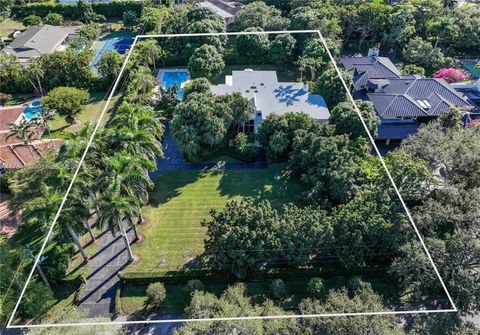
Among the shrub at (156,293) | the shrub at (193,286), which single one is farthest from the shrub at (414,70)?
the shrub at (156,293)

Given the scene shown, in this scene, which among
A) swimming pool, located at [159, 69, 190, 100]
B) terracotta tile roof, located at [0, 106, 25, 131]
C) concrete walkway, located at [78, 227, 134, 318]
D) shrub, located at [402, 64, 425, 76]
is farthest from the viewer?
swimming pool, located at [159, 69, 190, 100]

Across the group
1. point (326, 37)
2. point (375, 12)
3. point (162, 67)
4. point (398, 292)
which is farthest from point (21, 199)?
point (375, 12)

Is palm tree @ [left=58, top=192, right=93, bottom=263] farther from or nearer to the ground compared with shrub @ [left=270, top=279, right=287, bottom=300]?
farther from the ground

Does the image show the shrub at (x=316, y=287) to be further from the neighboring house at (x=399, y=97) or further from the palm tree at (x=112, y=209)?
the neighboring house at (x=399, y=97)

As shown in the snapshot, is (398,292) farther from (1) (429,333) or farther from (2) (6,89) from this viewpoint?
(2) (6,89)

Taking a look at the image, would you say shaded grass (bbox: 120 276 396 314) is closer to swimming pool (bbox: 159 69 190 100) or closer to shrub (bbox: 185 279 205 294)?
shrub (bbox: 185 279 205 294)

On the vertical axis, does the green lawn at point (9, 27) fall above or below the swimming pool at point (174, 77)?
above

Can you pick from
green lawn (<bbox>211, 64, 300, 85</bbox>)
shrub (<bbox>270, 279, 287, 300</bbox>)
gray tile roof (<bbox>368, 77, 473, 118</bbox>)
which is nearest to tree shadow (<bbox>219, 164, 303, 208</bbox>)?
shrub (<bbox>270, 279, 287, 300</bbox>)
